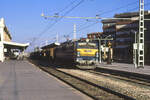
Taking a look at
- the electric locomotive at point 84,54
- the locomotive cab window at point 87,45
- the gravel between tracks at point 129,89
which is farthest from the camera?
the locomotive cab window at point 87,45

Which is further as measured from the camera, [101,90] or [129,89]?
[129,89]

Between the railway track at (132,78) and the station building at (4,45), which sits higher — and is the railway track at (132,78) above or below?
below

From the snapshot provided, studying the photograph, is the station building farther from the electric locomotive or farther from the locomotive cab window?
the locomotive cab window

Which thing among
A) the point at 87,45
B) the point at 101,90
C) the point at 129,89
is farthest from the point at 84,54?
the point at 101,90

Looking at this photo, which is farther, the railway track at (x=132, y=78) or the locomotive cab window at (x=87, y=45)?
the locomotive cab window at (x=87, y=45)

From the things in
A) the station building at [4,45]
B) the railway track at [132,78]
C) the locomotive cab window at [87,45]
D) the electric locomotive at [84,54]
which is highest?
the station building at [4,45]

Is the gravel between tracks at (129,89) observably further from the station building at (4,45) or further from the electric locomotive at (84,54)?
the station building at (4,45)

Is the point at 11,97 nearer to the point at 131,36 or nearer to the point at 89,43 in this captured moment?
the point at 89,43

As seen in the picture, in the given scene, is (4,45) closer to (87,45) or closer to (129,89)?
(87,45)

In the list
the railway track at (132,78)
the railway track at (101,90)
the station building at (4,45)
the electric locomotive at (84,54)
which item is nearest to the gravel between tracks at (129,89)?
the railway track at (101,90)

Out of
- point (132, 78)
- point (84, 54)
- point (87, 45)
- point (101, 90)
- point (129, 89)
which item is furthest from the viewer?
point (87, 45)

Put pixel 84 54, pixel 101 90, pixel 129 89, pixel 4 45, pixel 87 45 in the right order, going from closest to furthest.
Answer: pixel 101 90 < pixel 129 89 < pixel 84 54 < pixel 87 45 < pixel 4 45

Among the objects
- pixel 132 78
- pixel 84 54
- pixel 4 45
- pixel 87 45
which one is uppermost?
pixel 4 45

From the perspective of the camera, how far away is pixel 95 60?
24.2 meters
